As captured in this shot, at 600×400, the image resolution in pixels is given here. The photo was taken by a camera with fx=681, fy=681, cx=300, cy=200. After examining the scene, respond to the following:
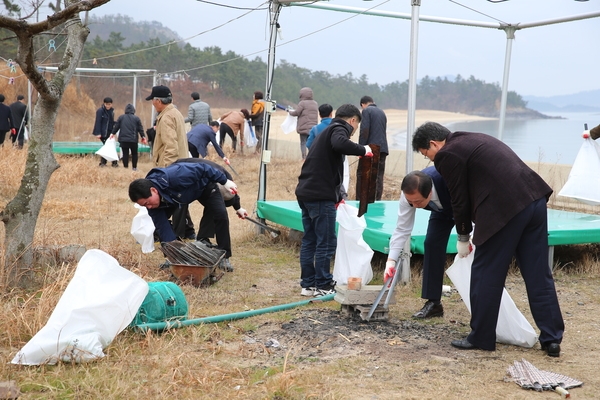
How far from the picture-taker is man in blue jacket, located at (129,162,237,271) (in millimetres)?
5672

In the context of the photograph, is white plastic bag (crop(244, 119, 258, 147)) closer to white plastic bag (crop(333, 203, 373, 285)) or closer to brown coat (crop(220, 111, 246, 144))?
brown coat (crop(220, 111, 246, 144))

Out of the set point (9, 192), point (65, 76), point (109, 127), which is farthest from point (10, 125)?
point (65, 76)

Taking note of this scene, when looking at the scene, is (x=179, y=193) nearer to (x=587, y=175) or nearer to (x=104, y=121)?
(x=587, y=175)

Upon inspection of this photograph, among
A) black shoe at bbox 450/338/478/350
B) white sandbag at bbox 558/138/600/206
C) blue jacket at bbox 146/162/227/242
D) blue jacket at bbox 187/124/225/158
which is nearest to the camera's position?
black shoe at bbox 450/338/478/350

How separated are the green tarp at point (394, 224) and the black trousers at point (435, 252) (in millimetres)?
1165

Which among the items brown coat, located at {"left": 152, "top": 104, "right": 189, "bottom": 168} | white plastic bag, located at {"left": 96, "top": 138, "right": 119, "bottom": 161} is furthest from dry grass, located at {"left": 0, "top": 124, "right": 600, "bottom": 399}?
white plastic bag, located at {"left": 96, "top": 138, "right": 119, "bottom": 161}

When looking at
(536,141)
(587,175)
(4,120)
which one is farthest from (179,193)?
(536,141)

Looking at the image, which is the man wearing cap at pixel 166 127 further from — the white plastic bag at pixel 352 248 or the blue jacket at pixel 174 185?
the white plastic bag at pixel 352 248

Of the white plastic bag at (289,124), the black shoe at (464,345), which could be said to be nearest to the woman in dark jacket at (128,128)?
the white plastic bag at (289,124)

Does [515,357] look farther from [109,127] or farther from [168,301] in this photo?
[109,127]

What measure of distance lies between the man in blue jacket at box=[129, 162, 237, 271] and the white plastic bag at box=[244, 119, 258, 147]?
32.6 ft

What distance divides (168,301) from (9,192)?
7.17m

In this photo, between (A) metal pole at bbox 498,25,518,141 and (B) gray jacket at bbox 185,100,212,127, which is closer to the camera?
(A) metal pole at bbox 498,25,518,141

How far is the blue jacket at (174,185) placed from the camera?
589 cm
